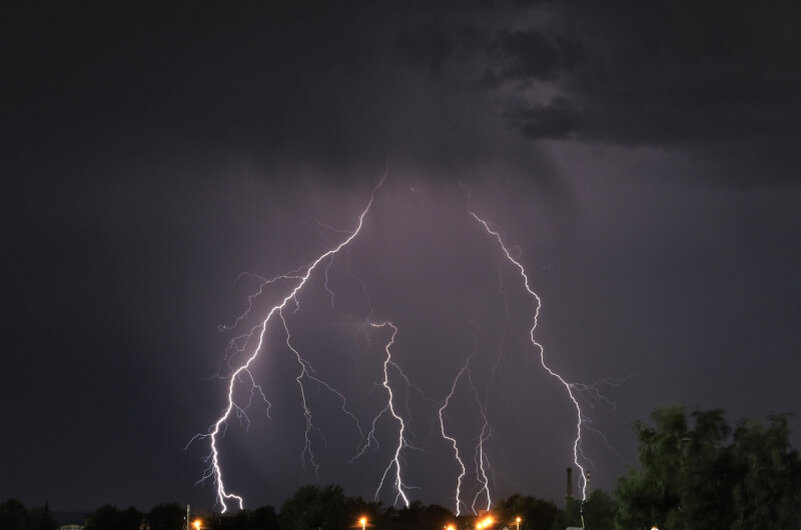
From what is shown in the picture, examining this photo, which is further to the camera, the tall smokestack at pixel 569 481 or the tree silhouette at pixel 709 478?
the tall smokestack at pixel 569 481

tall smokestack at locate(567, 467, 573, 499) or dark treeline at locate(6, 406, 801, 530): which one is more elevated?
tall smokestack at locate(567, 467, 573, 499)

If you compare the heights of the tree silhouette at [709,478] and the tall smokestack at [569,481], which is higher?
the tall smokestack at [569,481]

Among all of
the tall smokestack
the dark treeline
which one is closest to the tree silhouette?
the dark treeline

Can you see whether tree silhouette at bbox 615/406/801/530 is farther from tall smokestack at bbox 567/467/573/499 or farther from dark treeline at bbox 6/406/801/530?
tall smokestack at bbox 567/467/573/499

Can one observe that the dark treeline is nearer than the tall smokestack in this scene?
Yes

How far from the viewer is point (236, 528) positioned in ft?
249

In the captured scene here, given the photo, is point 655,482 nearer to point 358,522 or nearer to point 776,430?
point 776,430

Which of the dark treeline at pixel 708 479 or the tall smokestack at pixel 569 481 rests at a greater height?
the tall smokestack at pixel 569 481

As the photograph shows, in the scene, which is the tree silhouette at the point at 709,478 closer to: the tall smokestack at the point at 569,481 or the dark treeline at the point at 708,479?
the dark treeline at the point at 708,479

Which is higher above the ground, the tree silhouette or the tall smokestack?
the tall smokestack

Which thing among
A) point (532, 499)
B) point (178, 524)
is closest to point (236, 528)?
point (178, 524)

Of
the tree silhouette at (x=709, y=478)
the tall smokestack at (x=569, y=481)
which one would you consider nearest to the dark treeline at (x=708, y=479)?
the tree silhouette at (x=709, y=478)

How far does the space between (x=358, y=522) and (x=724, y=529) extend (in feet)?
134

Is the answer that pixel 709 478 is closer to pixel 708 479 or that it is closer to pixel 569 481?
pixel 708 479
